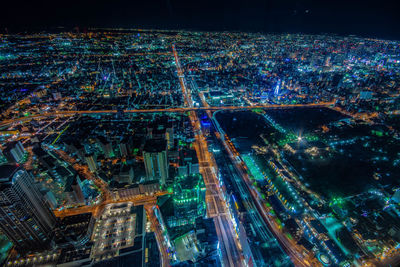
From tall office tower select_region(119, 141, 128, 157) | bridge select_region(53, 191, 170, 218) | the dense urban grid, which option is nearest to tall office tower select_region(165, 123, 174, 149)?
the dense urban grid

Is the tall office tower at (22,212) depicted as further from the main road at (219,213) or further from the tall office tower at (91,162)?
the main road at (219,213)

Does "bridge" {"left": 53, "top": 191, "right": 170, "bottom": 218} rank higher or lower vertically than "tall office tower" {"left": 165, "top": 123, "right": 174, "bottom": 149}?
lower

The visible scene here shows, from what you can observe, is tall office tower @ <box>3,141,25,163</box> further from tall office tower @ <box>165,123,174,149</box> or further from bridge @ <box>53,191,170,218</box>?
tall office tower @ <box>165,123,174,149</box>

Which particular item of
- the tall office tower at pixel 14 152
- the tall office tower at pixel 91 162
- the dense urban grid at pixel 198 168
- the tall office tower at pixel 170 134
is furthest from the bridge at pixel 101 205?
the tall office tower at pixel 14 152

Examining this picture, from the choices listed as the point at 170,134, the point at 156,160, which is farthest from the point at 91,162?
the point at 170,134

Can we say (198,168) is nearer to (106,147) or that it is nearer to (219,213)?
(219,213)

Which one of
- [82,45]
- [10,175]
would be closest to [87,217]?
[10,175]
